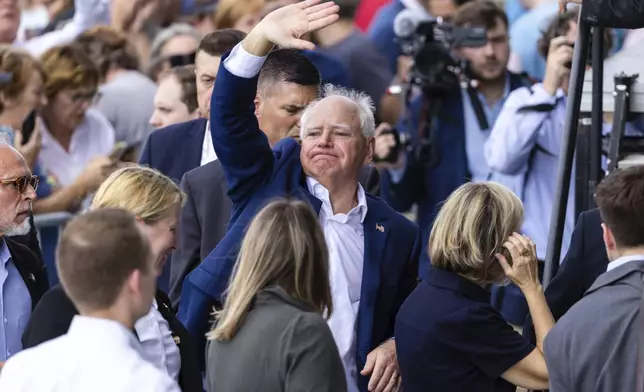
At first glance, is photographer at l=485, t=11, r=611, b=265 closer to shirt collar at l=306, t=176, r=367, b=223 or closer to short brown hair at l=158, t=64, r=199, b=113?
short brown hair at l=158, t=64, r=199, b=113

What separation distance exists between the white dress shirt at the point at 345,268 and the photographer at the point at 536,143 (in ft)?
8.25

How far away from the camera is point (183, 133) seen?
6.12 meters

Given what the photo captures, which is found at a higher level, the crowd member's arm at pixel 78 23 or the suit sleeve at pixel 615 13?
the suit sleeve at pixel 615 13

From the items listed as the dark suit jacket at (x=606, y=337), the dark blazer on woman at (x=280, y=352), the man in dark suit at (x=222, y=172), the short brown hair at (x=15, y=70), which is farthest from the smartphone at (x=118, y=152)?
the dark suit jacket at (x=606, y=337)

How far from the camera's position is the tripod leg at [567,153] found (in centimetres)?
495

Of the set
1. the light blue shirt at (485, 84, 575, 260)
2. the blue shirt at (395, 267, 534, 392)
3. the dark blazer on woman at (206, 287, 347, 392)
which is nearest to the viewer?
the dark blazer on woman at (206, 287, 347, 392)

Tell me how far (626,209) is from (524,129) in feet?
11.1

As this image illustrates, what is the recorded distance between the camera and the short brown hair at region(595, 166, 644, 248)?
12.9ft

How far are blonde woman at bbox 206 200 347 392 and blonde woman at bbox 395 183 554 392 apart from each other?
0.60 meters

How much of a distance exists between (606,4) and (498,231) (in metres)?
0.97

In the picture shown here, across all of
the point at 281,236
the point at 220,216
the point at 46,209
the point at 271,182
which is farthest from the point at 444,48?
the point at 281,236

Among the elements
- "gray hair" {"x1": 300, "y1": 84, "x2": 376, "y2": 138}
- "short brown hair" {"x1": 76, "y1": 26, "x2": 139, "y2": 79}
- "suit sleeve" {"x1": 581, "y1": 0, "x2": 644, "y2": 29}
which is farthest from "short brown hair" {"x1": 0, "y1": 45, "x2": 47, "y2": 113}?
"suit sleeve" {"x1": 581, "y1": 0, "x2": 644, "y2": 29}

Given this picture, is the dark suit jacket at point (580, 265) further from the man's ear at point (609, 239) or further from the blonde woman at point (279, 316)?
the blonde woman at point (279, 316)

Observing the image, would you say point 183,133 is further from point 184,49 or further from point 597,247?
point 184,49
